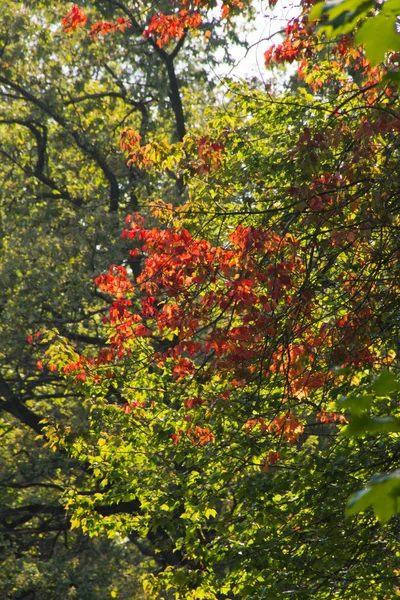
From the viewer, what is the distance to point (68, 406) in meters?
17.4

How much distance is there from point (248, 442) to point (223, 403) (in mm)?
449

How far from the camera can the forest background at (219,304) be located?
19.2 ft

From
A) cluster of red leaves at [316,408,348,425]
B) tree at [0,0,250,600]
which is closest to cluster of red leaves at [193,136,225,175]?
cluster of red leaves at [316,408,348,425]

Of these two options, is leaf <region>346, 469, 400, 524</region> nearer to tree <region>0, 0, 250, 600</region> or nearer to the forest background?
the forest background

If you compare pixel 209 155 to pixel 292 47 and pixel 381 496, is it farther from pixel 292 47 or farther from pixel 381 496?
pixel 381 496

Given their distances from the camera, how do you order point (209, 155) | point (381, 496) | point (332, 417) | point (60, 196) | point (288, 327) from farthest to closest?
point (60, 196), point (332, 417), point (209, 155), point (288, 327), point (381, 496)

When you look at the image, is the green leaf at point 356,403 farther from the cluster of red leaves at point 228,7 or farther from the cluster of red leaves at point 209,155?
the cluster of red leaves at point 228,7

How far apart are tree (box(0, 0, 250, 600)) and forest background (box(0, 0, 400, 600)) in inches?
2.6

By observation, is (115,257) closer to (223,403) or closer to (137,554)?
(223,403)

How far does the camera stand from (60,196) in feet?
Result: 55.8

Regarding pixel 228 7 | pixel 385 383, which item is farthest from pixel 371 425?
pixel 228 7

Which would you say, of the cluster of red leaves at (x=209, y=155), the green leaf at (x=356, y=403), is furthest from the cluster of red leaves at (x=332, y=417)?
the green leaf at (x=356, y=403)

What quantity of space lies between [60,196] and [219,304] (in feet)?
37.0

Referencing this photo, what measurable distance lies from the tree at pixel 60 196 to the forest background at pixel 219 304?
2.6 inches
